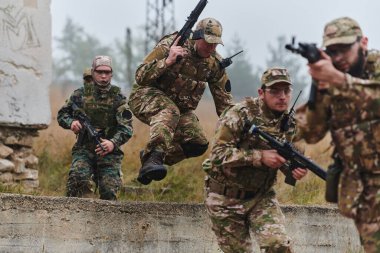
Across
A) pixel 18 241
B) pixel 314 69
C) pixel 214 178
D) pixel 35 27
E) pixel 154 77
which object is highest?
pixel 35 27

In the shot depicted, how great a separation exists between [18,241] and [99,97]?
1.80 meters

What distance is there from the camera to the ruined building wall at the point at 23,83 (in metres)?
Result: 9.02

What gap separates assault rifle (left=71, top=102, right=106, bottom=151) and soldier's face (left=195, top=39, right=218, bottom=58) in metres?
1.20

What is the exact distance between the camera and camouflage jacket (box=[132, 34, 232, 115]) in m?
7.56

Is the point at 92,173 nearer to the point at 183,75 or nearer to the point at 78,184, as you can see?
the point at 78,184

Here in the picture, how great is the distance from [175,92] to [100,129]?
86 cm

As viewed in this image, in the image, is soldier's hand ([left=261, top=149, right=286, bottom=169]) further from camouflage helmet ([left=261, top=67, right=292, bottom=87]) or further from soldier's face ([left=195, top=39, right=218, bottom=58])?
soldier's face ([left=195, top=39, right=218, bottom=58])

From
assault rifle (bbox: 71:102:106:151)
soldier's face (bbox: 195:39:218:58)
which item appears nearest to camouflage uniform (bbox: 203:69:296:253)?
soldier's face (bbox: 195:39:218:58)

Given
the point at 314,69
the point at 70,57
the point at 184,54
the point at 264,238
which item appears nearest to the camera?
the point at 314,69

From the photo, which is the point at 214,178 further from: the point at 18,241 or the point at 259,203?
the point at 18,241

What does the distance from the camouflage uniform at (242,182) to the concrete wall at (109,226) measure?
115 centimetres

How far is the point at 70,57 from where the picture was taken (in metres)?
67.2

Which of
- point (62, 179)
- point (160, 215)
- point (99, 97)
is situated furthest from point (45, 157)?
point (160, 215)

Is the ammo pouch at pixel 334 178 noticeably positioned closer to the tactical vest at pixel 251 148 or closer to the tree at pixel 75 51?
the tactical vest at pixel 251 148
